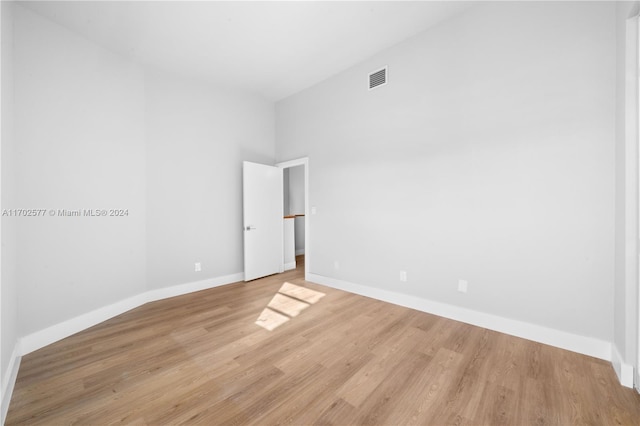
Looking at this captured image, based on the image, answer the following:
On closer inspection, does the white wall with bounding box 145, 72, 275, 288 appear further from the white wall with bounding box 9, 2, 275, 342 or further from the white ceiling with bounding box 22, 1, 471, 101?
the white ceiling with bounding box 22, 1, 471, 101

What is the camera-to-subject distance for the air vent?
317cm

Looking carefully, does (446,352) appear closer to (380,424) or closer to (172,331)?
(380,424)

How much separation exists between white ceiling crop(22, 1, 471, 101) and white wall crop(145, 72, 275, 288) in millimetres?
451

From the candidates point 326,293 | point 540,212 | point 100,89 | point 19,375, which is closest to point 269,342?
point 326,293

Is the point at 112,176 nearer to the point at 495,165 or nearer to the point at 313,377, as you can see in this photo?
the point at 313,377

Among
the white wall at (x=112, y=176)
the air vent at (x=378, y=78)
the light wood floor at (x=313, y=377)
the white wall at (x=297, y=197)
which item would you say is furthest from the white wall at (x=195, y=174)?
the white wall at (x=297, y=197)

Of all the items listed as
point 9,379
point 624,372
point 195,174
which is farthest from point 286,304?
point 624,372

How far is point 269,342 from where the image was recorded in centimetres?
220

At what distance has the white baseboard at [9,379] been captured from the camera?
145 centimetres

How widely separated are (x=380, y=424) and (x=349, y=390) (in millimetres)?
296

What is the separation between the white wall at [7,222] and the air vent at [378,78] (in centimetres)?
344

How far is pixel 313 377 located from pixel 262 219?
301cm

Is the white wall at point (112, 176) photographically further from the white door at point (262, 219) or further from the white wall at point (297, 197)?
the white wall at point (297, 197)

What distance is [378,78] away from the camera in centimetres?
323
